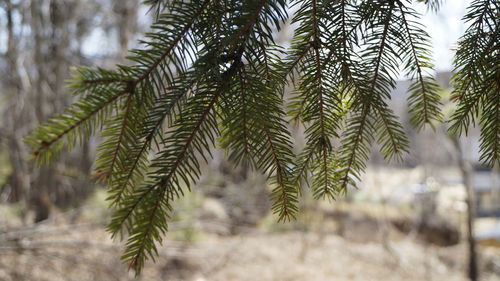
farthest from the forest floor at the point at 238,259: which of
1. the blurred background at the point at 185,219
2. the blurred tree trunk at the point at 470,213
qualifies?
the blurred tree trunk at the point at 470,213

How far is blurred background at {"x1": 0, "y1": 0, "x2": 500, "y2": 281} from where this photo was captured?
328cm

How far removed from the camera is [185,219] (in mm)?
4617

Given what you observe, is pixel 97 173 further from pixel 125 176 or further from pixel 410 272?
pixel 410 272

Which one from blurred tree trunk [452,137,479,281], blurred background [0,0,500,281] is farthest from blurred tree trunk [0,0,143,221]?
blurred tree trunk [452,137,479,281]

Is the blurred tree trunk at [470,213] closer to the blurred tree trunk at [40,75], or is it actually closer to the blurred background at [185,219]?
the blurred background at [185,219]

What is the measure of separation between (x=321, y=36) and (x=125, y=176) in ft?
1.20

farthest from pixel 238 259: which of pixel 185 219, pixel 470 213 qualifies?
pixel 470 213

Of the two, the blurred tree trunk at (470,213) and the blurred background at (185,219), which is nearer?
the blurred background at (185,219)

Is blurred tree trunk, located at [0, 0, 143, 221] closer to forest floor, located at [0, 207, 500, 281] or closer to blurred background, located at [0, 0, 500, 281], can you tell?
blurred background, located at [0, 0, 500, 281]

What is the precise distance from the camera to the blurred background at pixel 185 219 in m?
3.28

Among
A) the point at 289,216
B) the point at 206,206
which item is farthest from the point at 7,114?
the point at 289,216

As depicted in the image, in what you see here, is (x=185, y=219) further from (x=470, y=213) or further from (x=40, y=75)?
(x=470, y=213)

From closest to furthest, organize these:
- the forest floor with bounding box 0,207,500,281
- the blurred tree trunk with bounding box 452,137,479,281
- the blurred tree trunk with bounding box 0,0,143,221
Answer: the forest floor with bounding box 0,207,500,281 → the blurred tree trunk with bounding box 0,0,143,221 → the blurred tree trunk with bounding box 452,137,479,281

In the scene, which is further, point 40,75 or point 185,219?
point 185,219
